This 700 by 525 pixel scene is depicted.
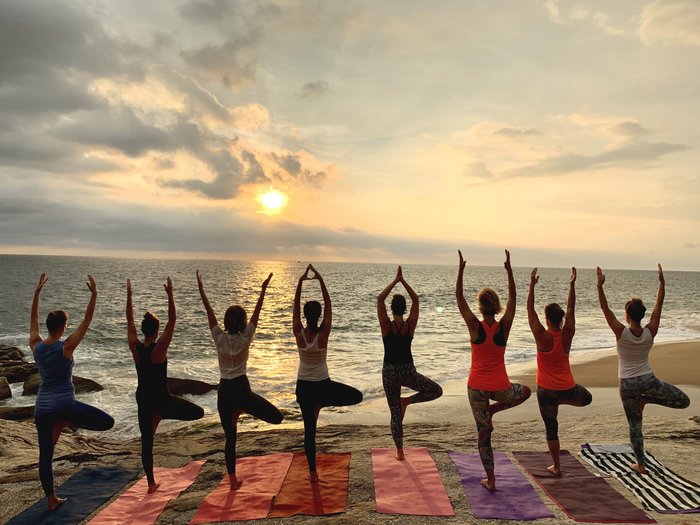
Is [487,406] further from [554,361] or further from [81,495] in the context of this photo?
[81,495]

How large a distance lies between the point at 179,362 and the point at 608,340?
1095 inches

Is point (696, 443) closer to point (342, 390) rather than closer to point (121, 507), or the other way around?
point (342, 390)

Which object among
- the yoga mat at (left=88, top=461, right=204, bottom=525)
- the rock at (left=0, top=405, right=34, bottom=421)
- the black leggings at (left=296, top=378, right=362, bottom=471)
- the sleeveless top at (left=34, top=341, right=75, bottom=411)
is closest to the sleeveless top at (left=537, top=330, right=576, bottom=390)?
the black leggings at (left=296, top=378, right=362, bottom=471)

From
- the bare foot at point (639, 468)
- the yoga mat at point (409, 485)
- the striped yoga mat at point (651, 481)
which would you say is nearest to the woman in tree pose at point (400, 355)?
the yoga mat at point (409, 485)

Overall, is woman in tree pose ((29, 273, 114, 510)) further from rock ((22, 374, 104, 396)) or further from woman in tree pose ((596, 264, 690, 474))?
rock ((22, 374, 104, 396))

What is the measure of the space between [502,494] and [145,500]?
536cm

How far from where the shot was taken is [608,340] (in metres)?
30.4

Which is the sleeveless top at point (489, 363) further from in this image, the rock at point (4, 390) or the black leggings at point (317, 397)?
the rock at point (4, 390)

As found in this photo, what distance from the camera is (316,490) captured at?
6727mm

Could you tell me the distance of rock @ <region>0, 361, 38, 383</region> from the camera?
21422 millimetres

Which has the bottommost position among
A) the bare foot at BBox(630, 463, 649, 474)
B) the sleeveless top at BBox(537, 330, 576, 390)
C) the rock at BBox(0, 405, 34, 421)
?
the rock at BBox(0, 405, 34, 421)

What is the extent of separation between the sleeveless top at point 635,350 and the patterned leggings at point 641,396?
0.10 m

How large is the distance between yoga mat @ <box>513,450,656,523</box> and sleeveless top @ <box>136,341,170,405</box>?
19.3 feet

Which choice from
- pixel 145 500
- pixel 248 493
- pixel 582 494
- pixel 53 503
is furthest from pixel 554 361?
pixel 53 503
